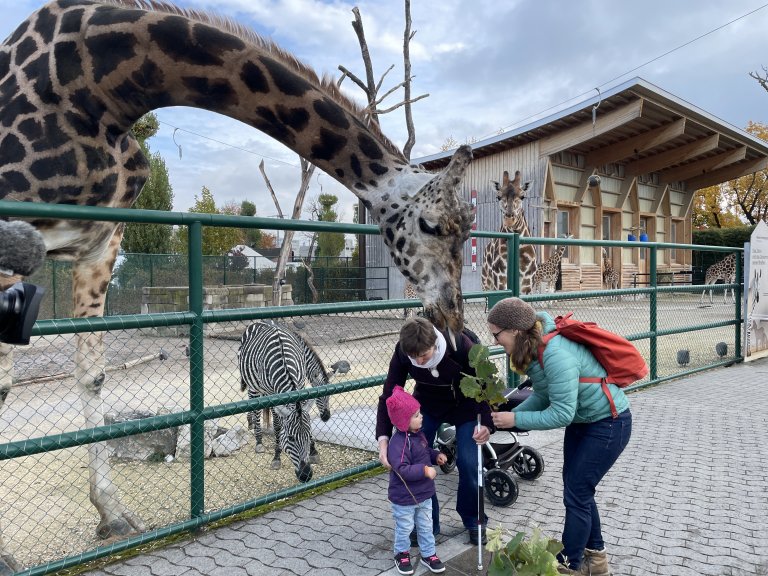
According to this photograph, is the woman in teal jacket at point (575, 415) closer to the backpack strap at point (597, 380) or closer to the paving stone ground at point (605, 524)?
the backpack strap at point (597, 380)

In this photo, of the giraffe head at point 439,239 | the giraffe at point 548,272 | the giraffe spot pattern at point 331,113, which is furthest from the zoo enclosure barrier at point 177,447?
the giraffe at point 548,272

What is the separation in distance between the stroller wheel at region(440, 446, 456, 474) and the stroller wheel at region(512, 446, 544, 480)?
425 millimetres

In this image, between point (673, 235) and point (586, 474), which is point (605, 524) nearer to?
point (586, 474)

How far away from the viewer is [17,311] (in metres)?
1.37

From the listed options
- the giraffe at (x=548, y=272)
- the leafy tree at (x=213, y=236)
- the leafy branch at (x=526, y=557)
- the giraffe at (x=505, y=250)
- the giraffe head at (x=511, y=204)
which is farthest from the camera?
the leafy tree at (x=213, y=236)

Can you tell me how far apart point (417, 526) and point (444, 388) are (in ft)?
2.44

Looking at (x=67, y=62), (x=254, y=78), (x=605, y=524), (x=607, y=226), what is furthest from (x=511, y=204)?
(x=607, y=226)

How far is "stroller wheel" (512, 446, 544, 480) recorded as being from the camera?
400 cm

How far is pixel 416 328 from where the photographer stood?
2877 millimetres

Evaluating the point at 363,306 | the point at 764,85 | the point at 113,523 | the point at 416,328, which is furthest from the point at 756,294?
the point at 764,85

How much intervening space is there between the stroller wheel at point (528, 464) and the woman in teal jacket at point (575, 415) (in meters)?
1.18

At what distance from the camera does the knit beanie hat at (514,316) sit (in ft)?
8.83

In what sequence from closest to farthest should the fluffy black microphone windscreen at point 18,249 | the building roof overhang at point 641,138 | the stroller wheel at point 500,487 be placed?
the fluffy black microphone windscreen at point 18,249
the stroller wheel at point 500,487
the building roof overhang at point 641,138

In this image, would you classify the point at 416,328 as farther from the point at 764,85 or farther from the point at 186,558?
the point at 764,85
